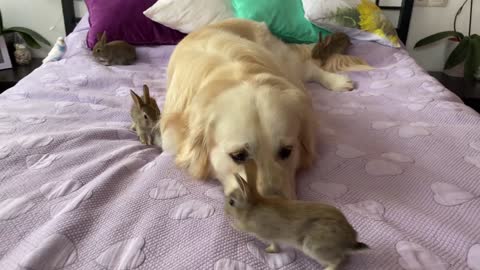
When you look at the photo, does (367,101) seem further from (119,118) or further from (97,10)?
(97,10)

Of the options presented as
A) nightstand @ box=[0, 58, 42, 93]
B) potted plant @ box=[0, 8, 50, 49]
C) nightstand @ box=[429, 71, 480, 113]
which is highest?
potted plant @ box=[0, 8, 50, 49]

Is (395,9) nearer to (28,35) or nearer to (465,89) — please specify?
(465,89)

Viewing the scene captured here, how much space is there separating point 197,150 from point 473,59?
2.28 metres

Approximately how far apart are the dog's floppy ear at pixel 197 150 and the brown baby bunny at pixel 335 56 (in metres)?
1.19

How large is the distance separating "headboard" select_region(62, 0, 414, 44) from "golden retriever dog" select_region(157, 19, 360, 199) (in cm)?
173

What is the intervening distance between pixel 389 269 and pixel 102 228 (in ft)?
2.09

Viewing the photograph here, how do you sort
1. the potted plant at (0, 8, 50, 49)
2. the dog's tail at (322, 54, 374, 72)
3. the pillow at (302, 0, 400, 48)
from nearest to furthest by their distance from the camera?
the dog's tail at (322, 54, 374, 72)
the pillow at (302, 0, 400, 48)
the potted plant at (0, 8, 50, 49)

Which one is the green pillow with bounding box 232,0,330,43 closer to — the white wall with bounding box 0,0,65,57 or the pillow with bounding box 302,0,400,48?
the pillow with bounding box 302,0,400,48

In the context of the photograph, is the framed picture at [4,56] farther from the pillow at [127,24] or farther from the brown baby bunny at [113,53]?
the brown baby bunny at [113,53]

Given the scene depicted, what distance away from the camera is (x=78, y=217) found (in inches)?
37.3

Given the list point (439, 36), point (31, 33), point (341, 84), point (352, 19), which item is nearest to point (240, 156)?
point (341, 84)

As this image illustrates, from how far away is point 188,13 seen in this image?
2.41 m

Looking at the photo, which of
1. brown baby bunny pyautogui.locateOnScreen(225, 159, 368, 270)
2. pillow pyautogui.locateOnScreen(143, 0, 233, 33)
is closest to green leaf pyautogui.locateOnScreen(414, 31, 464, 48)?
pillow pyautogui.locateOnScreen(143, 0, 233, 33)

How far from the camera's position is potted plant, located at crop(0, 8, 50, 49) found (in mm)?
2957
